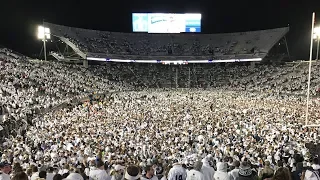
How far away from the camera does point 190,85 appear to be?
46.2 metres

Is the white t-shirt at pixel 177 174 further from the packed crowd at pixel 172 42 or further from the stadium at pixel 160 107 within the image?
the packed crowd at pixel 172 42

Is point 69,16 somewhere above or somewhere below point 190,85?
above

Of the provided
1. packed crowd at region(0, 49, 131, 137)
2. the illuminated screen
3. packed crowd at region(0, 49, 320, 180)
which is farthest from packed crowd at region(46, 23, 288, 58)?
packed crowd at region(0, 49, 320, 180)

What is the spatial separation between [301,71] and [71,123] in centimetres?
3524

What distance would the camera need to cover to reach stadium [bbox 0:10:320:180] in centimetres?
708

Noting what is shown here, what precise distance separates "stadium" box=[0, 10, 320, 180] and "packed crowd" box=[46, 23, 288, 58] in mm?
199

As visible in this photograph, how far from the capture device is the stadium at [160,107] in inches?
279

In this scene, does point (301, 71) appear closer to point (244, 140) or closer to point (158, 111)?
point (158, 111)

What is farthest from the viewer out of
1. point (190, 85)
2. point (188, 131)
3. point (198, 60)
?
point (198, 60)

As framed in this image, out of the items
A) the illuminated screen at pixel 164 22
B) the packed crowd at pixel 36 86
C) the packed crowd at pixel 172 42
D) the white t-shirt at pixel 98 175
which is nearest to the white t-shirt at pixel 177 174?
the white t-shirt at pixel 98 175

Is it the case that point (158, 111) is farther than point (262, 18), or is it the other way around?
point (262, 18)

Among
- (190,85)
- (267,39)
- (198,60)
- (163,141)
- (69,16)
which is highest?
(69,16)

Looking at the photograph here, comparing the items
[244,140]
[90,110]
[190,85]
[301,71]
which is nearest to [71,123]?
[90,110]

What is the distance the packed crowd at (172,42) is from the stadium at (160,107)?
0.20 meters
